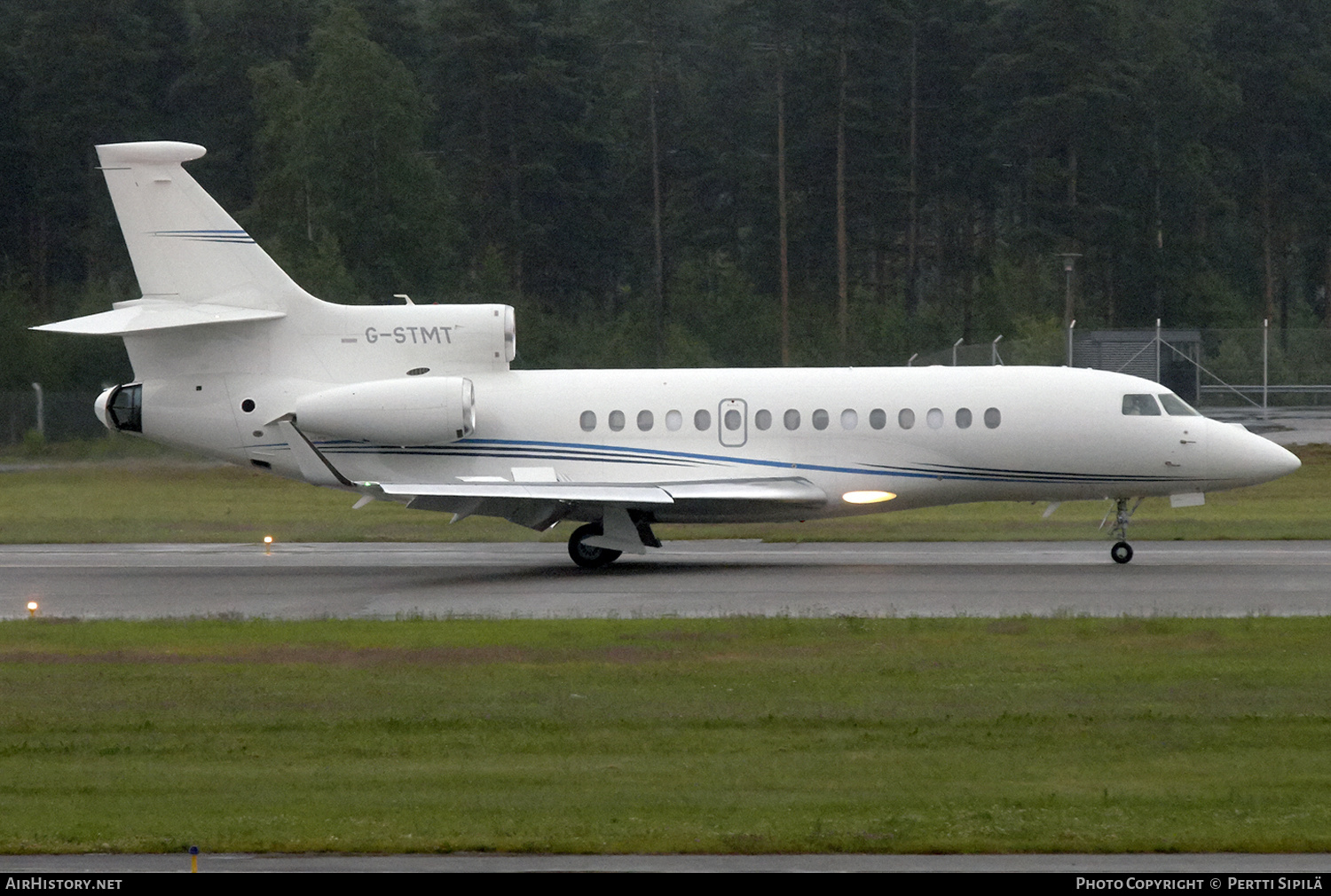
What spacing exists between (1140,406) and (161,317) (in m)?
14.9

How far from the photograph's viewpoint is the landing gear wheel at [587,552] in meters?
27.0

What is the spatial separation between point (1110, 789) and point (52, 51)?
239 feet

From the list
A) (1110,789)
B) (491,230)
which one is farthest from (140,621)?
(491,230)

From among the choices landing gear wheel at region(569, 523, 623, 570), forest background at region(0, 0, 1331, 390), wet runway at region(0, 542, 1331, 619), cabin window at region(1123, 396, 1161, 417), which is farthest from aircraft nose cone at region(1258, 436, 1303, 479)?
forest background at region(0, 0, 1331, 390)

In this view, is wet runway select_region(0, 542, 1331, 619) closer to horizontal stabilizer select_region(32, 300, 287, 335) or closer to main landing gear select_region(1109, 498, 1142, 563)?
main landing gear select_region(1109, 498, 1142, 563)

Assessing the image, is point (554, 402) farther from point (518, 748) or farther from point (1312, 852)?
point (1312, 852)

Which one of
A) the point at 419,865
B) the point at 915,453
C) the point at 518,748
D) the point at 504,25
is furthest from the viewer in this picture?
the point at 504,25

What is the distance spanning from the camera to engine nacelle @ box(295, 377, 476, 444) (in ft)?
87.4

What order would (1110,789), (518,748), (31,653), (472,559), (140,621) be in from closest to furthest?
(1110,789) < (518,748) < (31,653) < (140,621) < (472,559)

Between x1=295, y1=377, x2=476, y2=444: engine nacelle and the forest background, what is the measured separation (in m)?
41.2

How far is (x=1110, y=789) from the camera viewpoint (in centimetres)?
1180

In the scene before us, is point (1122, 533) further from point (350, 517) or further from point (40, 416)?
point (40, 416)

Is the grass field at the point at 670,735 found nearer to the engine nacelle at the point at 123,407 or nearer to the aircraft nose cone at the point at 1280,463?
the aircraft nose cone at the point at 1280,463

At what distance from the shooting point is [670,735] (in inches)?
552
